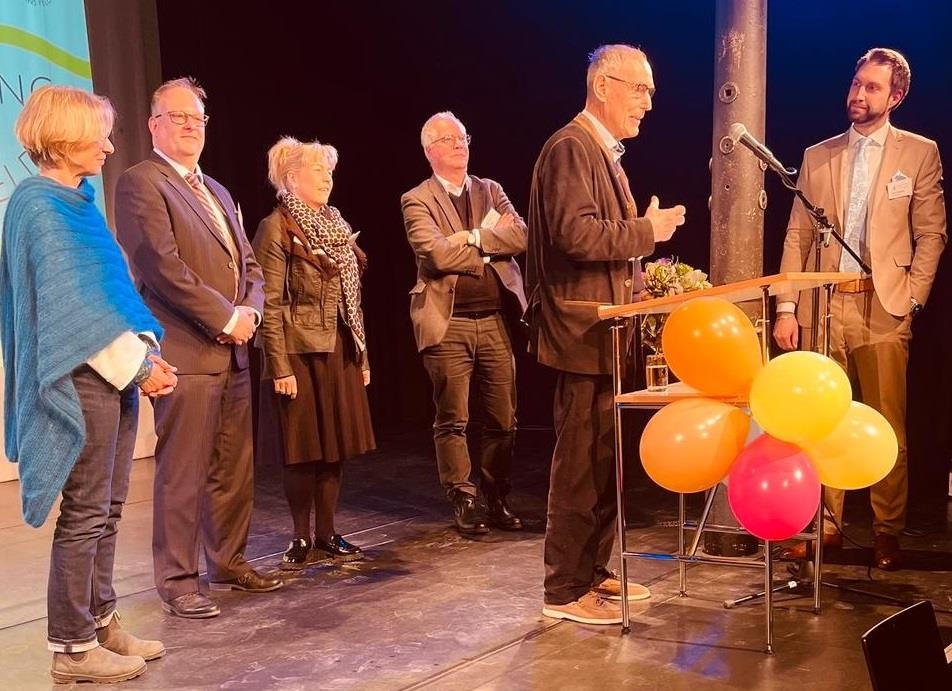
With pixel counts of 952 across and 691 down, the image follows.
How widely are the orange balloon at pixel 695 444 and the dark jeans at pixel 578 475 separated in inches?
15.3

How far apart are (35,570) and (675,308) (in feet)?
9.03

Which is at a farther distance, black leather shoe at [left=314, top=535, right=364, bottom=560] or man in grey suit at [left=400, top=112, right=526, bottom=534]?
man in grey suit at [left=400, top=112, right=526, bottom=534]

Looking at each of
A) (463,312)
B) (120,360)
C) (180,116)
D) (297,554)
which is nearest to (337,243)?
(463,312)

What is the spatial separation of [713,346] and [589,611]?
96 centimetres

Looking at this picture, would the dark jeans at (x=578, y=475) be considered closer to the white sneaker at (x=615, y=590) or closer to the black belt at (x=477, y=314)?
the white sneaker at (x=615, y=590)

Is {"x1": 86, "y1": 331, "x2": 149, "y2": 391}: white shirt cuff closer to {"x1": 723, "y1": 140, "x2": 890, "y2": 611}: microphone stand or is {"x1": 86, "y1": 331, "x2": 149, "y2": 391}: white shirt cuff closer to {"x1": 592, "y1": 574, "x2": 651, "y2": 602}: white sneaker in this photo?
{"x1": 592, "y1": 574, "x2": 651, "y2": 602}: white sneaker

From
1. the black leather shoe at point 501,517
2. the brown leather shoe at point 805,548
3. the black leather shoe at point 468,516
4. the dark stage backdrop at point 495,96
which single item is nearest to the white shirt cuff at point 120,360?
the black leather shoe at point 468,516

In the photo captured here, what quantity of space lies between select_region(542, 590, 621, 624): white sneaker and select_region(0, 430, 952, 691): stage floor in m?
0.03

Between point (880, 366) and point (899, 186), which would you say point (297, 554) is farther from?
point (899, 186)

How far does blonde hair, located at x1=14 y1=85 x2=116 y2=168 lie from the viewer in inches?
106

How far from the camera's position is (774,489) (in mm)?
2535

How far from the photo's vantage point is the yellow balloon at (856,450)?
8.64 ft

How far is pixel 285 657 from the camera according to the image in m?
2.98

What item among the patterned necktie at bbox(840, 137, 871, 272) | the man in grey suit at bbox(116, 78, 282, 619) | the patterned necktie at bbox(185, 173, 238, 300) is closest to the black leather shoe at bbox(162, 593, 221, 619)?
the man in grey suit at bbox(116, 78, 282, 619)
